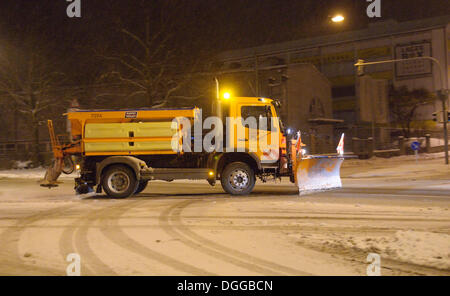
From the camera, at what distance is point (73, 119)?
12039mm

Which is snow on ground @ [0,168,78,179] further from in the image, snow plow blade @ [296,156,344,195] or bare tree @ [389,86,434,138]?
bare tree @ [389,86,434,138]

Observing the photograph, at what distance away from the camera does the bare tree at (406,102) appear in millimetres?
49375

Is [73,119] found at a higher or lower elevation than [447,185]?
higher

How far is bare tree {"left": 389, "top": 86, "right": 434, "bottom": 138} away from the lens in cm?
4938

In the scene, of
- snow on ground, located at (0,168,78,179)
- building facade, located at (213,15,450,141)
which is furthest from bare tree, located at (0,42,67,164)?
building facade, located at (213,15,450,141)

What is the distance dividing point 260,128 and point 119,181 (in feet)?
14.6

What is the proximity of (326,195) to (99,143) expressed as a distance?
675cm

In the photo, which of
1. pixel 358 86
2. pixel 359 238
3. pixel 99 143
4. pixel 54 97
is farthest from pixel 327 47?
pixel 359 238
